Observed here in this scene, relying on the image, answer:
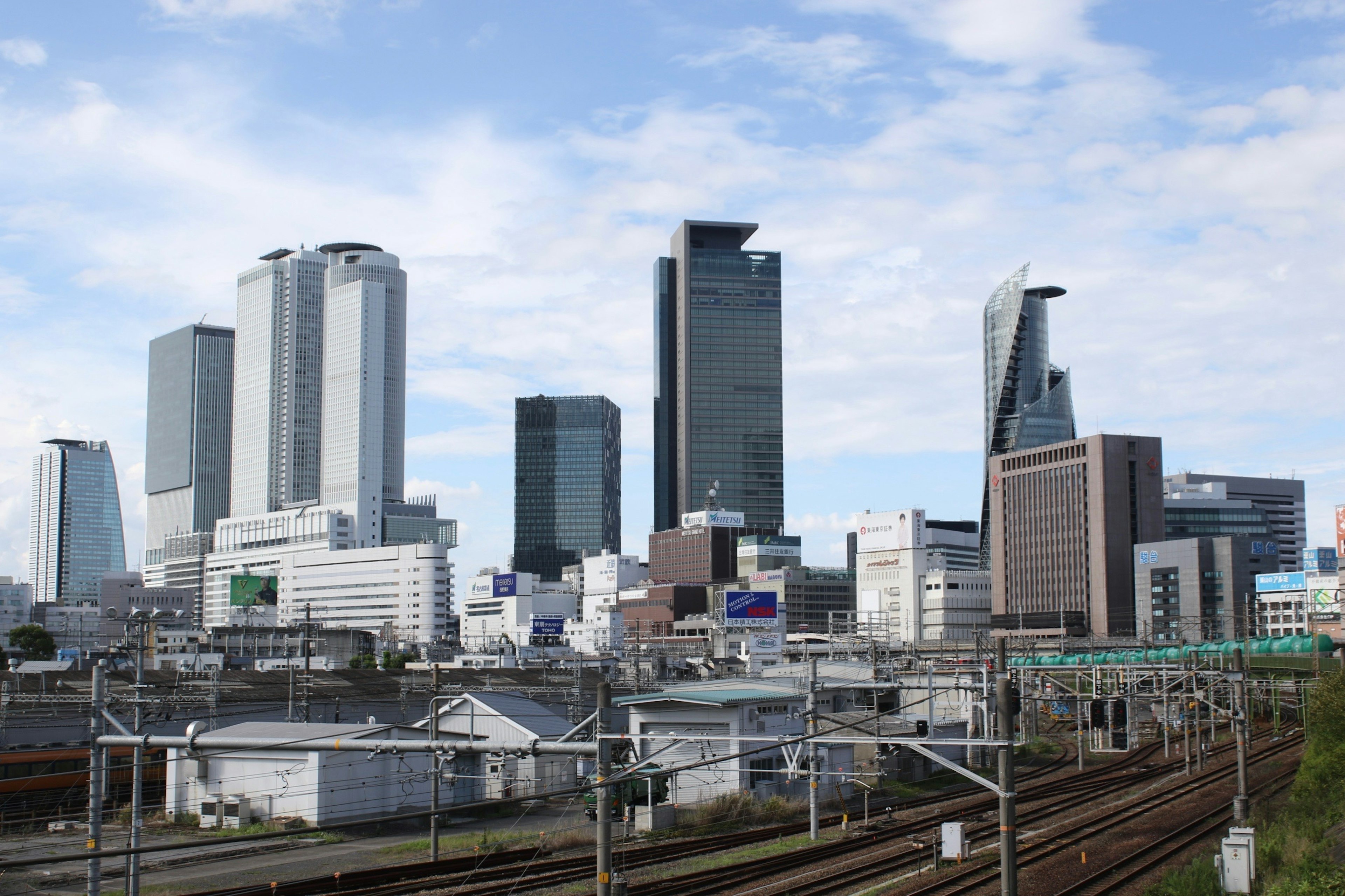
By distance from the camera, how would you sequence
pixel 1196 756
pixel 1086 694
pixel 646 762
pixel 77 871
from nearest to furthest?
pixel 646 762
pixel 77 871
pixel 1086 694
pixel 1196 756

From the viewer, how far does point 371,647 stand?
178 m

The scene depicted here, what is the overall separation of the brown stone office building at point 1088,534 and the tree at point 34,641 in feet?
440

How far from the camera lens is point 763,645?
12656 centimetres

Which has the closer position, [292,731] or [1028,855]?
[1028,855]

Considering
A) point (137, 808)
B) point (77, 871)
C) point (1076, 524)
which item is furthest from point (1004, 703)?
point (1076, 524)

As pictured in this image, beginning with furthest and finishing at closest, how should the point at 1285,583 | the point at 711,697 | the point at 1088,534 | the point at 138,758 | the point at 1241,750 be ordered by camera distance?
the point at 1088,534 < the point at 1285,583 < the point at 711,697 < the point at 1241,750 < the point at 138,758

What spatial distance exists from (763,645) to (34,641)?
322ft

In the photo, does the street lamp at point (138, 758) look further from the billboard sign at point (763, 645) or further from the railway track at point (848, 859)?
the billboard sign at point (763, 645)

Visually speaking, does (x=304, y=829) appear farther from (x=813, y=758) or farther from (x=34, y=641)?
(x=34, y=641)

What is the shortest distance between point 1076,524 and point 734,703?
495 ft

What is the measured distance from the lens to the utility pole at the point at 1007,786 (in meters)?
18.6

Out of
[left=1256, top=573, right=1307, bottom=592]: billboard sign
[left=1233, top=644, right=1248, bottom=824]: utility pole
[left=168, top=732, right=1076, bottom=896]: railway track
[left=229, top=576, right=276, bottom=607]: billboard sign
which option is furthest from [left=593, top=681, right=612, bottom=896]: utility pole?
[left=229, top=576, right=276, bottom=607]: billboard sign

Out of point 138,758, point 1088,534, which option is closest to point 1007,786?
point 138,758

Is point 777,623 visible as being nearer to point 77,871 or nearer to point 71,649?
point 71,649
